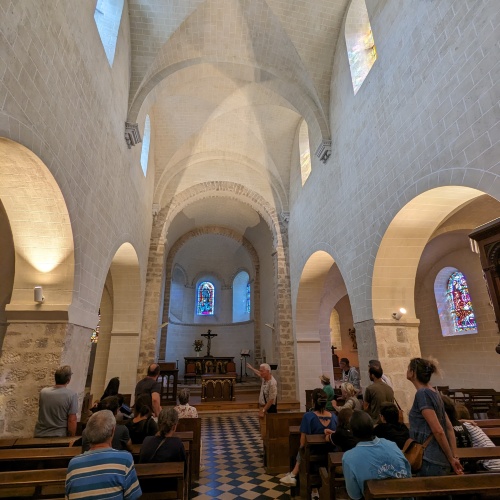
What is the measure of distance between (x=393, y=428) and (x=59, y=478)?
2809mm

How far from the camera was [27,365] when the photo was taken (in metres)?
4.57

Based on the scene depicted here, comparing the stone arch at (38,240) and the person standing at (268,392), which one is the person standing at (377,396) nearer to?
the person standing at (268,392)

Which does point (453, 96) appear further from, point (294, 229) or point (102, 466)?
point (294, 229)

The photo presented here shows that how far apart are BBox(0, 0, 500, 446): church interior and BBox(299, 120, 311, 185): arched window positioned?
3.1 inches

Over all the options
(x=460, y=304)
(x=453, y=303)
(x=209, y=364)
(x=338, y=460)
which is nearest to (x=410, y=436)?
(x=338, y=460)

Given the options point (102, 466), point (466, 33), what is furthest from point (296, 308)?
point (102, 466)

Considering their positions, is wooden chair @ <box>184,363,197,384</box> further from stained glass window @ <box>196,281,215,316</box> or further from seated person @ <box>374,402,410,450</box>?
seated person @ <box>374,402,410,450</box>

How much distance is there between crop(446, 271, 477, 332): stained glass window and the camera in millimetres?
10773

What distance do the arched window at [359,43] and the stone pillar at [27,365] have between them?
7.19 m

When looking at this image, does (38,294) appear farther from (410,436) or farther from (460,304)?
(460,304)

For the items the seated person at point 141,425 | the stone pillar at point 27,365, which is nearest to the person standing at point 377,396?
the seated person at point 141,425

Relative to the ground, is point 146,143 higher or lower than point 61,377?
higher

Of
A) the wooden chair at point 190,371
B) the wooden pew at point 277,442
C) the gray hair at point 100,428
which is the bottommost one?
the wooden pew at point 277,442

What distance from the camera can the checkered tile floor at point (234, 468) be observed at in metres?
4.72
